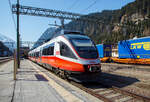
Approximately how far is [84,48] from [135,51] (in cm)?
1115

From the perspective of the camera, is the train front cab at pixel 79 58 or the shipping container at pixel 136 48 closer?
the train front cab at pixel 79 58

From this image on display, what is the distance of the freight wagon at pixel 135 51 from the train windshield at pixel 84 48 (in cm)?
956

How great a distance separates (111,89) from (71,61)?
A: 254 centimetres

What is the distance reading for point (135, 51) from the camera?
1656 cm

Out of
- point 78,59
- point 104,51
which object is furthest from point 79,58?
point 104,51

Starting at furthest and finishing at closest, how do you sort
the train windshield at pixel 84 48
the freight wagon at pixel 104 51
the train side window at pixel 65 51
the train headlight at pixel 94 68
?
the freight wagon at pixel 104 51
the train side window at pixel 65 51
the train windshield at pixel 84 48
the train headlight at pixel 94 68

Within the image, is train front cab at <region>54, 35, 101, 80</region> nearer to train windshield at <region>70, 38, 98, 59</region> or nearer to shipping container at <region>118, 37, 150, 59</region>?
train windshield at <region>70, 38, 98, 59</region>

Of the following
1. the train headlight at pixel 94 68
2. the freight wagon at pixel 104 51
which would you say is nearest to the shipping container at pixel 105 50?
the freight wagon at pixel 104 51

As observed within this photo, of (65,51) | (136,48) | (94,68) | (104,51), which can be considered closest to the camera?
(94,68)

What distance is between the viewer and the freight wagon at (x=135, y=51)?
49.6 feet

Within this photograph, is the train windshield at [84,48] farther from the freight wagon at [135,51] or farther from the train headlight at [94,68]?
the freight wagon at [135,51]

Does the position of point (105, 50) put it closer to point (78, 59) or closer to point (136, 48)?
point (136, 48)

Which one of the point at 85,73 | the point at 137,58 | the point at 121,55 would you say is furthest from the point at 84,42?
the point at 121,55

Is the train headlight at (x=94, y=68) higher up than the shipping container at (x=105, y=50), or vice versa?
the shipping container at (x=105, y=50)
